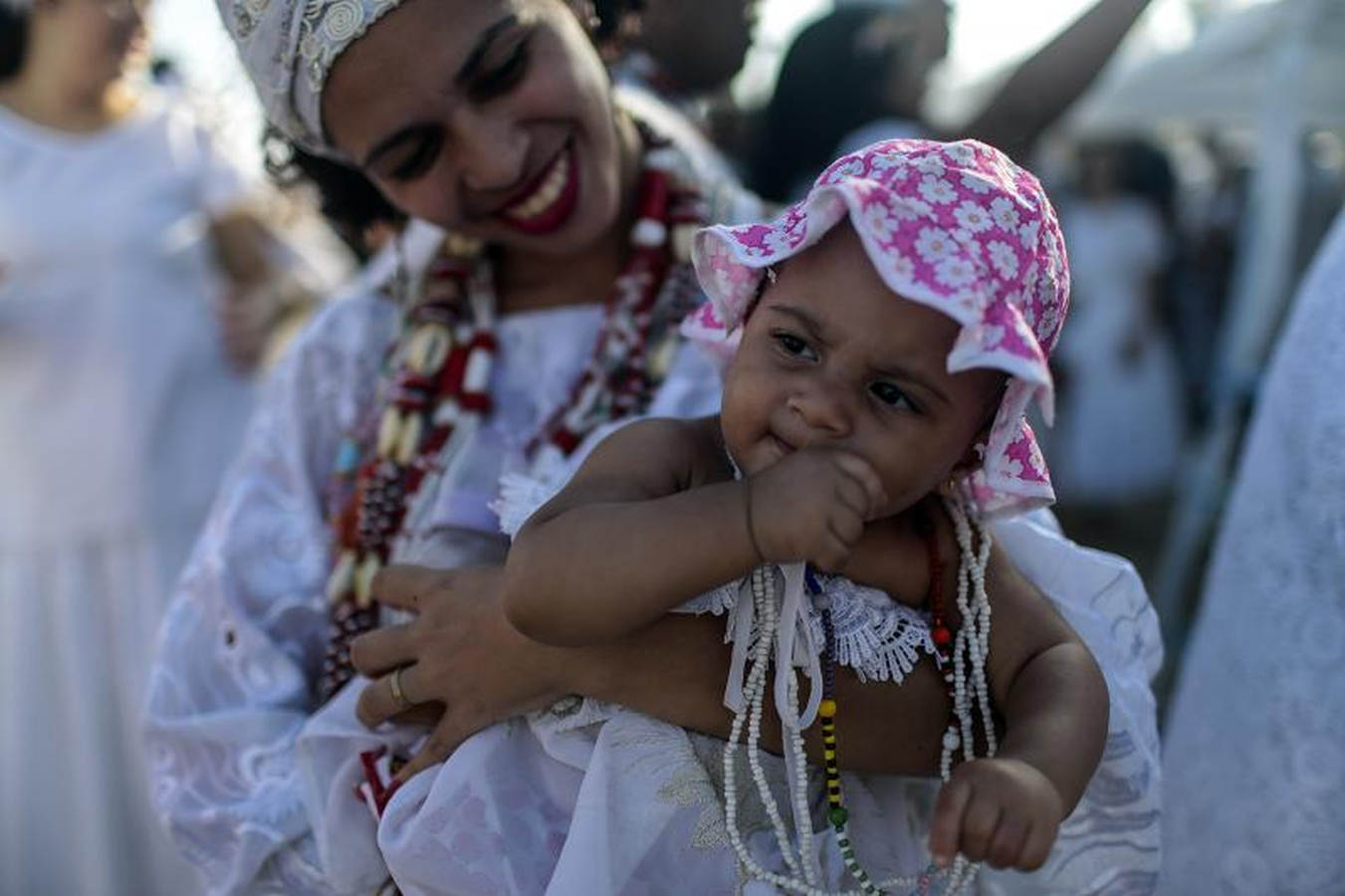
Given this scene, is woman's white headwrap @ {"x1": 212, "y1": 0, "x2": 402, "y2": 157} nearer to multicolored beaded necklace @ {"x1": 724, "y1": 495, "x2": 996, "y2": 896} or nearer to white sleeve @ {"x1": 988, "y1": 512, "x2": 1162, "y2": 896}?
multicolored beaded necklace @ {"x1": 724, "y1": 495, "x2": 996, "y2": 896}

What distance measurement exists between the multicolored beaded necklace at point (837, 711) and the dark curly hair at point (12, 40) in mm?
3308

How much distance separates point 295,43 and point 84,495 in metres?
2.35

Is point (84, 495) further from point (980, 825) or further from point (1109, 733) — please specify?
point (980, 825)

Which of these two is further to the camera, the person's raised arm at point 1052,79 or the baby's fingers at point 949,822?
the person's raised arm at point 1052,79

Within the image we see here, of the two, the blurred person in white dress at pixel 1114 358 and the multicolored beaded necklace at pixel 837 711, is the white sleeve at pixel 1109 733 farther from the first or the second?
the blurred person in white dress at pixel 1114 358

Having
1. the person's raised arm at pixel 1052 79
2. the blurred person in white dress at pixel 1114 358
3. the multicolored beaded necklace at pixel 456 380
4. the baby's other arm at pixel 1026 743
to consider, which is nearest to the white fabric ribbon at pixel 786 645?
the baby's other arm at pixel 1026 743

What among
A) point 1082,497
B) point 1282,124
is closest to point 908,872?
point 1282,124

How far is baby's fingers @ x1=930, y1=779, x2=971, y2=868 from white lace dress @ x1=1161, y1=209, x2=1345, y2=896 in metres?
1.04

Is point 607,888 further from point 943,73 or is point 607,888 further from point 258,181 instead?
point 258,181

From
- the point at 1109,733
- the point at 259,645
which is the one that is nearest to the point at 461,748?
the point at 259,645

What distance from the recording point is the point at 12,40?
12.9 ft

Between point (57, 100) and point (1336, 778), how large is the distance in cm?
369

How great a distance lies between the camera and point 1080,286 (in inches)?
383

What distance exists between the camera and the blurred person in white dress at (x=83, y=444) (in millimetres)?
3920
